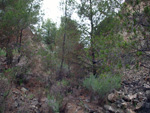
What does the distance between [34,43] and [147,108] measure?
6508 mm

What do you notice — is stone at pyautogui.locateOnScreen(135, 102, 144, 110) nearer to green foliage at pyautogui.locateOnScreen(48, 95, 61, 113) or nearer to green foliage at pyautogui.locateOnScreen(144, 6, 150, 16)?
green foliage at pyautogui.locateOnScreen(48, 95, 61, 113)

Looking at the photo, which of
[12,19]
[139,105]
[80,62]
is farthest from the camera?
[80,62]

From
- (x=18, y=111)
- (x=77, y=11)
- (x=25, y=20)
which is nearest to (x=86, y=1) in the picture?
(x=77, y=11)

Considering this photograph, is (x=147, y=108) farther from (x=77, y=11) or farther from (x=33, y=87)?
(x=77, y=11)

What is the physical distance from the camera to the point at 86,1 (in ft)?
28.6

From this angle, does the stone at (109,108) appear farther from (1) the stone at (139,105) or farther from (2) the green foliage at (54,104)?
(2) the green foliage at (54,104)

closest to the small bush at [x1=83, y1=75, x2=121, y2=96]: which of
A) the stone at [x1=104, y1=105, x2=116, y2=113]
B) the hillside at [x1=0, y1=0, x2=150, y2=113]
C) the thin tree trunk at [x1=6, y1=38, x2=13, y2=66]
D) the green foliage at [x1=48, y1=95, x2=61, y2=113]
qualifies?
the hillside at [x1=0, y1=0, x2=150, y2=113]

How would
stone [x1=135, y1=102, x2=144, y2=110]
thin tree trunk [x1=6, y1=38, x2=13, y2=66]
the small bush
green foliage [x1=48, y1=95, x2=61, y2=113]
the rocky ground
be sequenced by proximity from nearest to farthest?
the rocky ground < green foliage [x1=48, y1=95, x2=61, y2=113] < stone [x1=135, y1=102, x2=144, y2=110] < the small bush < thin tree trunk [x1=6, y1=38, x2=13, y2=66]

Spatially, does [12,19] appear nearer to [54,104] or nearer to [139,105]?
[54,104]

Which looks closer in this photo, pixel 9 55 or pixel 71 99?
pixel 71 99

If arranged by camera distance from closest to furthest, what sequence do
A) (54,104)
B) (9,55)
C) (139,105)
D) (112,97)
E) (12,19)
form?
(54,104), (139,105), (112,97), (12,19), (9,55)

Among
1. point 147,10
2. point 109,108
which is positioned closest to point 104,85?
point 109,108

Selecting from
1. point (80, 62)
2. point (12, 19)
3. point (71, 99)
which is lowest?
point (71, 99)

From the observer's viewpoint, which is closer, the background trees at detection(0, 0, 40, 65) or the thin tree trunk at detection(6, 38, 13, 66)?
the background trees at detection(0, 0, 40, 65)
